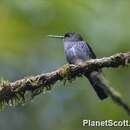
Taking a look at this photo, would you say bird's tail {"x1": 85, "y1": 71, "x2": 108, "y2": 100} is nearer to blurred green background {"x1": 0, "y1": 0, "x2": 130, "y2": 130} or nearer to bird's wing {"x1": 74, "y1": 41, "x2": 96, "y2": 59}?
bird's wing {"x1": 74, "y1": 41, "x2": 96, "y2": 59}

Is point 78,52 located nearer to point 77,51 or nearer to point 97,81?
point 77,51

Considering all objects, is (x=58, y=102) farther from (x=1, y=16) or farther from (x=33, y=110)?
(x=1, y=16)

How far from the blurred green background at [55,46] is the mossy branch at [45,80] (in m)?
0.90

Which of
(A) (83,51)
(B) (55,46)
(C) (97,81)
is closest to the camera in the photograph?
(C) (97,81)

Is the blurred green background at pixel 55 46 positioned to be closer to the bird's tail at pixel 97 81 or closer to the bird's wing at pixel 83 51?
the bird's wing at pixel 83 51

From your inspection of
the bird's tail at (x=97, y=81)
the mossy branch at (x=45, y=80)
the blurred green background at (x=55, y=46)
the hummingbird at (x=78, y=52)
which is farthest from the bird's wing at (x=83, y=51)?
the blurred green background at (x=55, y=46)

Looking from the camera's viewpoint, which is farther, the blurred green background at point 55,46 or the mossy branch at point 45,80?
the blurred green background at point 55,46

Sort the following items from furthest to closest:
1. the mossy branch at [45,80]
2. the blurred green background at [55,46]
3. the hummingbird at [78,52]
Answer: the blurred green background at [55,46]
the hummingbird at [78,52]
the mossy branch at [45,80]

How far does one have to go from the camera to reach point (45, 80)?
244cm

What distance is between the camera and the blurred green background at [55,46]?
3678 mm

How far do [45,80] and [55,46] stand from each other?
4.70 feet

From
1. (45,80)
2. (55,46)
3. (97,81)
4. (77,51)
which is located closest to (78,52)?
(77,51)

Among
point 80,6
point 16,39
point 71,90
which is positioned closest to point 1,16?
point 16,39

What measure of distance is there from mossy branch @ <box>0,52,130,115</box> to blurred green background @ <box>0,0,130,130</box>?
0.90m
